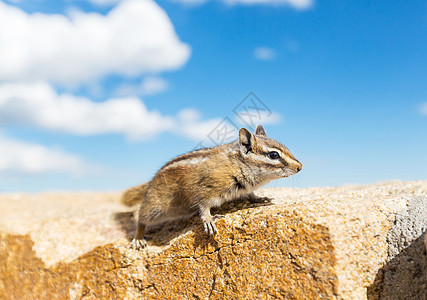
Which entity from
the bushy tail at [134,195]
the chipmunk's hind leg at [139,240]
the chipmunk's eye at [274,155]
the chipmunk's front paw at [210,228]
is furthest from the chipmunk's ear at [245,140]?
the bushy tail at [134,195]

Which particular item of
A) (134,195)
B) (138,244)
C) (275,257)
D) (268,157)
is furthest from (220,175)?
(134,195)

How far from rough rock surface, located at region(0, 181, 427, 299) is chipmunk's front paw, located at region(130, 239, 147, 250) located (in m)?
0.09

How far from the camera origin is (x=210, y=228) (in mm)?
4887

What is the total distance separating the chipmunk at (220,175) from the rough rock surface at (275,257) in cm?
27

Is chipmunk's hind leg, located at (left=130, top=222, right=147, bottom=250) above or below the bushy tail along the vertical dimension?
below

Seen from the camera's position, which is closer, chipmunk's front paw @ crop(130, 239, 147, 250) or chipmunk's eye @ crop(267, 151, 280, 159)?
chipmunk's eye @ crop(267, 151, 280, 159)

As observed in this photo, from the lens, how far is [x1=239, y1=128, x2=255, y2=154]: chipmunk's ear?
5.39m

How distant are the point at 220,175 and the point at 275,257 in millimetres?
1463

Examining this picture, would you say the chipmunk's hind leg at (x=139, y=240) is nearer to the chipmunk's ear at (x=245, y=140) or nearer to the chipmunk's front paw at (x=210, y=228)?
the chipmunk's front paw at (x=210, y=228)

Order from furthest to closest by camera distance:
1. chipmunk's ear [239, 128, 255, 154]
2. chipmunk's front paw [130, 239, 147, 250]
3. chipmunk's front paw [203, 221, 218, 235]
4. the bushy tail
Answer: the bushy tail
chipmunk's front paw [130, 239, 147, 250]
chipmunk's ear [239, 128, 255, 154]
chipmunk's front paw [203, 221, 218, 235]

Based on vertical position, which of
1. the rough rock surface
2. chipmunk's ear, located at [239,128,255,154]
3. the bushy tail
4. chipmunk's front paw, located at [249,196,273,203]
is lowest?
the rough rock surface

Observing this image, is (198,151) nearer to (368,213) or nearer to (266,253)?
(266,253)

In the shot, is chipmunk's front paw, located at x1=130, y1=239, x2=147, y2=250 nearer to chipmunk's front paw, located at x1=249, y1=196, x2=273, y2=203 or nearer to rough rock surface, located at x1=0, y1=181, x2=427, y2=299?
rough rock surface, located at x1=0, y1=181, x2=427, y2=299

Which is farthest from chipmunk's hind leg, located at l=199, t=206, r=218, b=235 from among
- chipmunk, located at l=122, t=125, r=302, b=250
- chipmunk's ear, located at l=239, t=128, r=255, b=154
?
chipmunk's ear, located at l=239, t=128, r=255, b=154
